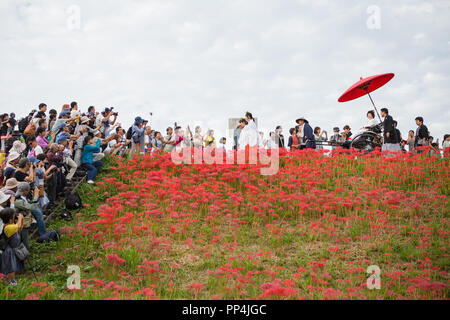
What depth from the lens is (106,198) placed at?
11.4 metres

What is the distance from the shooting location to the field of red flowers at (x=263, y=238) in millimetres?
6678

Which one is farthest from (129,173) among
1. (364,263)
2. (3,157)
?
(364,263)

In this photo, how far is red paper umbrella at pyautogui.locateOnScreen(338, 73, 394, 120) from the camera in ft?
42.1

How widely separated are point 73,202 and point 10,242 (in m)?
3.60

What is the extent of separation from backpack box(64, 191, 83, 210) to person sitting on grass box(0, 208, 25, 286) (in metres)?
3.47

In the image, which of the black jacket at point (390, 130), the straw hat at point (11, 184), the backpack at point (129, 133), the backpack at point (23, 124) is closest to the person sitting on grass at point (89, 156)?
the backpack at point (23, 124)

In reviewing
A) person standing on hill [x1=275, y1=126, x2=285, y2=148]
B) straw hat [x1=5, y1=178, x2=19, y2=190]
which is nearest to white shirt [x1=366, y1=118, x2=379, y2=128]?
person standing on hill [x1=275, y1=126, x2=285, y2=148]

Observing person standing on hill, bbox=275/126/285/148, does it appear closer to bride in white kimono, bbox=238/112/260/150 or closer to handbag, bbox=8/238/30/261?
bride in white kimono, bbox=238/112/260/150

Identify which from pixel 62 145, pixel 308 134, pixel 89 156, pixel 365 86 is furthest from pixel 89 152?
pixel 365 86

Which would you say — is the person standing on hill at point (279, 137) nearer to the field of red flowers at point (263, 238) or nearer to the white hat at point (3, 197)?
the field of red flowers at point (263, 238)

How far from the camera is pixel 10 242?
22.5 feet

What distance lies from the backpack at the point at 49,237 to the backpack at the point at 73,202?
166 centimetres

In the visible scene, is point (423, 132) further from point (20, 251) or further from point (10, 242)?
point (10, 242)
